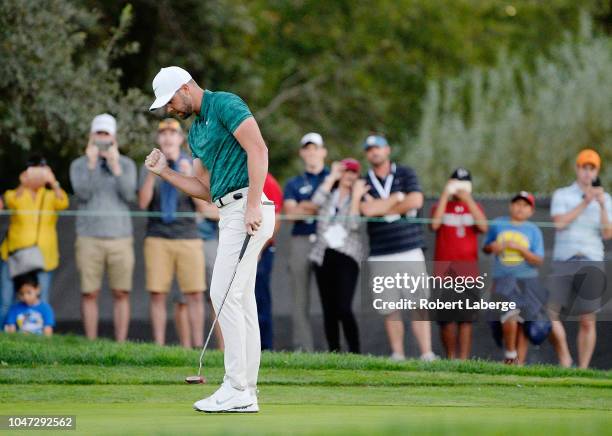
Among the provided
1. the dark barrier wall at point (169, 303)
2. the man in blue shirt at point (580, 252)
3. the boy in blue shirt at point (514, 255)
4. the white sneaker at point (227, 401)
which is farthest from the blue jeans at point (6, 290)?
the white sneaker at point (227, 401)

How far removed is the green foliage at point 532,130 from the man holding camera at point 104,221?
1483 cm

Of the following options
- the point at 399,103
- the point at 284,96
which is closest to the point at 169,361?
the point at 284,96

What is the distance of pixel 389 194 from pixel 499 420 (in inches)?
226

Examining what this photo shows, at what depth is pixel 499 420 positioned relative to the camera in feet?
28.8

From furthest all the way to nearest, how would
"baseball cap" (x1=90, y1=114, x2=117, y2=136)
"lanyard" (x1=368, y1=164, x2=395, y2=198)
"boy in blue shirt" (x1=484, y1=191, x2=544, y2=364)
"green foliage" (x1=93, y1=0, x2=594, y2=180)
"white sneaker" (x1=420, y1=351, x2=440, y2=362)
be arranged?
"green foliage" (x1=93, y1=0, x2=594, y2=180) → "baseball cap" (x1=90, y1=114, x2=117, y2=136) → "lanyard" (x1=368, y1=164, x2=395, y2=198) → "boy in blue shirt" (x1=484, y1=191, x2=544, y2=364) → "white sneaker" (x1=420, y1=351, x2=440, y2=362)

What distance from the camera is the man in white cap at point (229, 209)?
926cm

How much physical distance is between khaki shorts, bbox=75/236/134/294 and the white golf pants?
5.51 m

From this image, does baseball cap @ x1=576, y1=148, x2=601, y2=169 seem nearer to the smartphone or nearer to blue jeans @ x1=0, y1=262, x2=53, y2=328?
the smartphone

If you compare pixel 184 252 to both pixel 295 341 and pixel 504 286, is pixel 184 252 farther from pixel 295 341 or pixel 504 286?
pixel 504 286

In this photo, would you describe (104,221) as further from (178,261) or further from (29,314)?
(29,314)

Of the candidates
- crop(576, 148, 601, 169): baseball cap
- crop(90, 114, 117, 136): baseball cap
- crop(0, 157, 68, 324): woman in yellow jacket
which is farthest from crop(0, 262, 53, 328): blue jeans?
crop(576, 148, 601, 169): baseball cap

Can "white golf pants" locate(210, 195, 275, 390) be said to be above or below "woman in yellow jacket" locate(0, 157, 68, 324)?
below

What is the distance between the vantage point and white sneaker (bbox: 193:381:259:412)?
30.2ft

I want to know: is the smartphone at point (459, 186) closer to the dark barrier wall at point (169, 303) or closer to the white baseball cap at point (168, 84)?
the dark barrier wall at point (169, 303)
